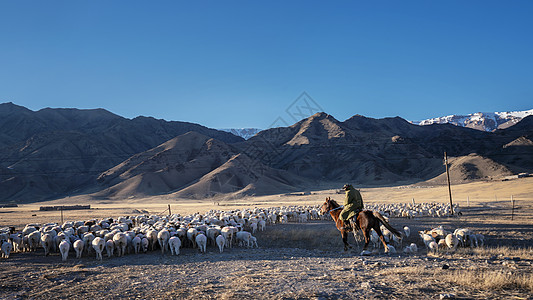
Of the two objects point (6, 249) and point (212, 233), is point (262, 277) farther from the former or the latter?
point (6, 249)

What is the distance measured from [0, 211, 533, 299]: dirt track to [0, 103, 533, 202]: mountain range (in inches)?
2749

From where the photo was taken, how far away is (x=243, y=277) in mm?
7891

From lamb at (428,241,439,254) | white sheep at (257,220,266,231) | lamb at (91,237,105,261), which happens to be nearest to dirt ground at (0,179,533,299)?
lamb at (91,237,105,261)

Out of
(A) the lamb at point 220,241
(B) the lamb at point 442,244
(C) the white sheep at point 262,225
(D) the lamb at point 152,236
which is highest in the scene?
(D) the lamb at point 152,236

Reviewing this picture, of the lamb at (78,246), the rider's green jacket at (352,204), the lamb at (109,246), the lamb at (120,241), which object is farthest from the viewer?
the lamb at (120,241)

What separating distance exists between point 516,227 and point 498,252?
28.1 feet

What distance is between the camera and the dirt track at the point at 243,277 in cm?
640

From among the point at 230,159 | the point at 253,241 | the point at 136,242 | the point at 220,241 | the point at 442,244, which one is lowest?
the point at 442,244

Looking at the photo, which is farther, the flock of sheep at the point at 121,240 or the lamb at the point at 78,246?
the flock of sheep at the point at 121,240

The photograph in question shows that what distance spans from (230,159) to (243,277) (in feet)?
320

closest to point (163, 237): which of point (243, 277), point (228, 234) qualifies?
point (228, 234)

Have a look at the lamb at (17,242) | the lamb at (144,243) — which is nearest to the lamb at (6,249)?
the lamb at (17,242)

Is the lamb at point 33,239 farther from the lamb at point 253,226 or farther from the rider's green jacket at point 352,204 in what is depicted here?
the rider's green jacket at point 352,204

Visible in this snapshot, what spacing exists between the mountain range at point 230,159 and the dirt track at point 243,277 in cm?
6982
